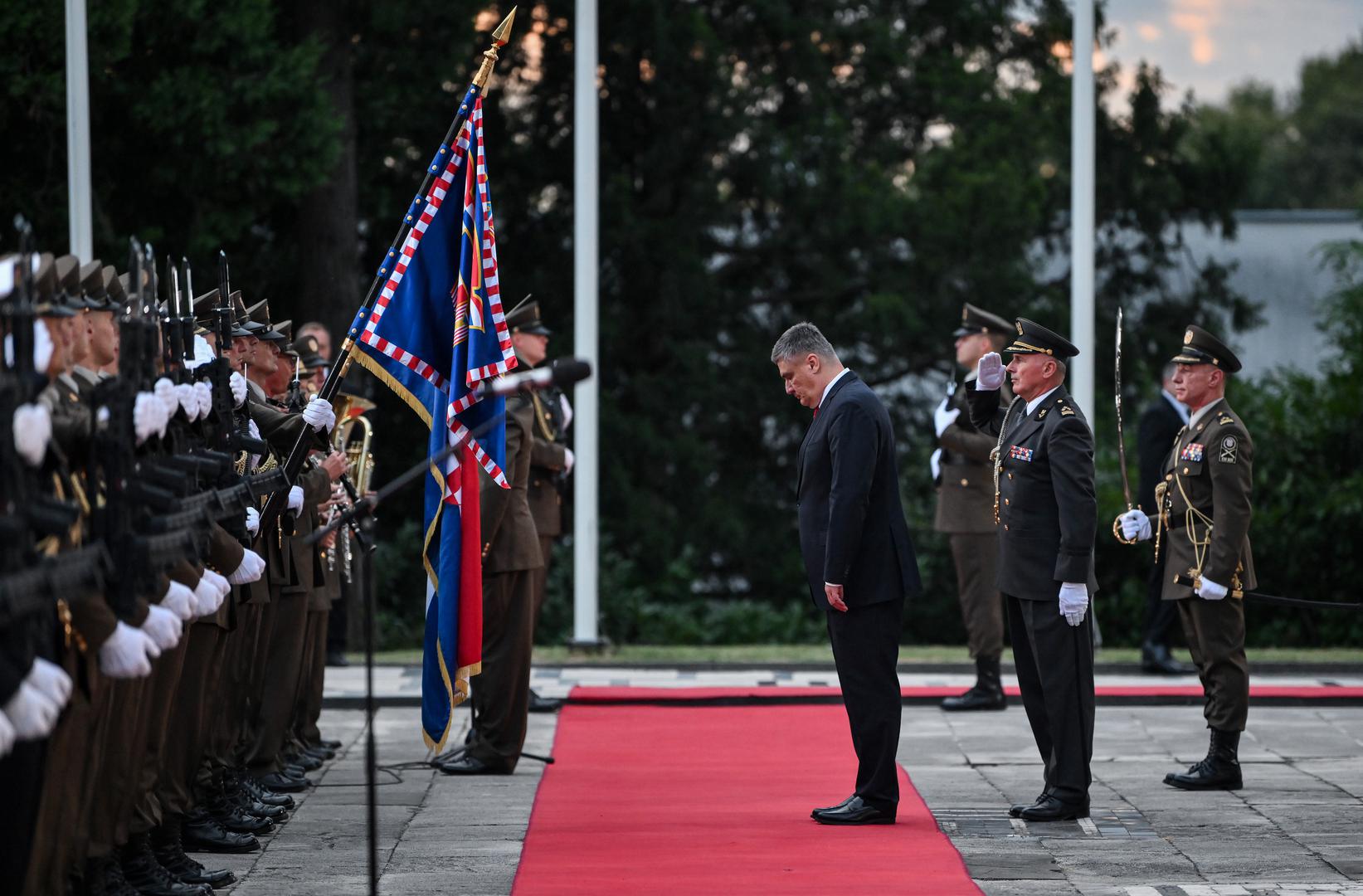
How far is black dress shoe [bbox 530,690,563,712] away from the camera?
1170 cm

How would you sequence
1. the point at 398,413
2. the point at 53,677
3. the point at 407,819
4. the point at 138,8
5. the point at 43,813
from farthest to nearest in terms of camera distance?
the point at 398,413, the point at 138,8, the point at 407,819, the point at 43,813, the point at 53,677

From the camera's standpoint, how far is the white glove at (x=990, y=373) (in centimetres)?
877

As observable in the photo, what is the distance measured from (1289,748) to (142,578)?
680 cm

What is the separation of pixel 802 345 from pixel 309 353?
143 inches

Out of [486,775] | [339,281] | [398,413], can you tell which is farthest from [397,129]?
[486,775]

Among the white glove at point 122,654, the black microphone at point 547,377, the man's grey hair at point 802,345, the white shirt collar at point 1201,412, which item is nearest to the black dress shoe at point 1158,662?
the white shirt collar at point 1201,412

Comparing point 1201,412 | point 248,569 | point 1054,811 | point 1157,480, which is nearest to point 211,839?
point 248,569

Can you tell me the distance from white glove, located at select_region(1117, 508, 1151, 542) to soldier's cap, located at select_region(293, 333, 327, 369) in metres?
4.47

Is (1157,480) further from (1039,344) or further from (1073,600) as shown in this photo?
(1073,600)

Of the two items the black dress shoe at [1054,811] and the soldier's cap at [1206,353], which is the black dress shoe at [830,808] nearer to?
the black dress shoe at [1054,811]

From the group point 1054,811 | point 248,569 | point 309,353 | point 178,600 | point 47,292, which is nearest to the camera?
point 47,292

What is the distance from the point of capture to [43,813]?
5.52 metres

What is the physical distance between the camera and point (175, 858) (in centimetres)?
680

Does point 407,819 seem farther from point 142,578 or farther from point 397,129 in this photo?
point 397,129
